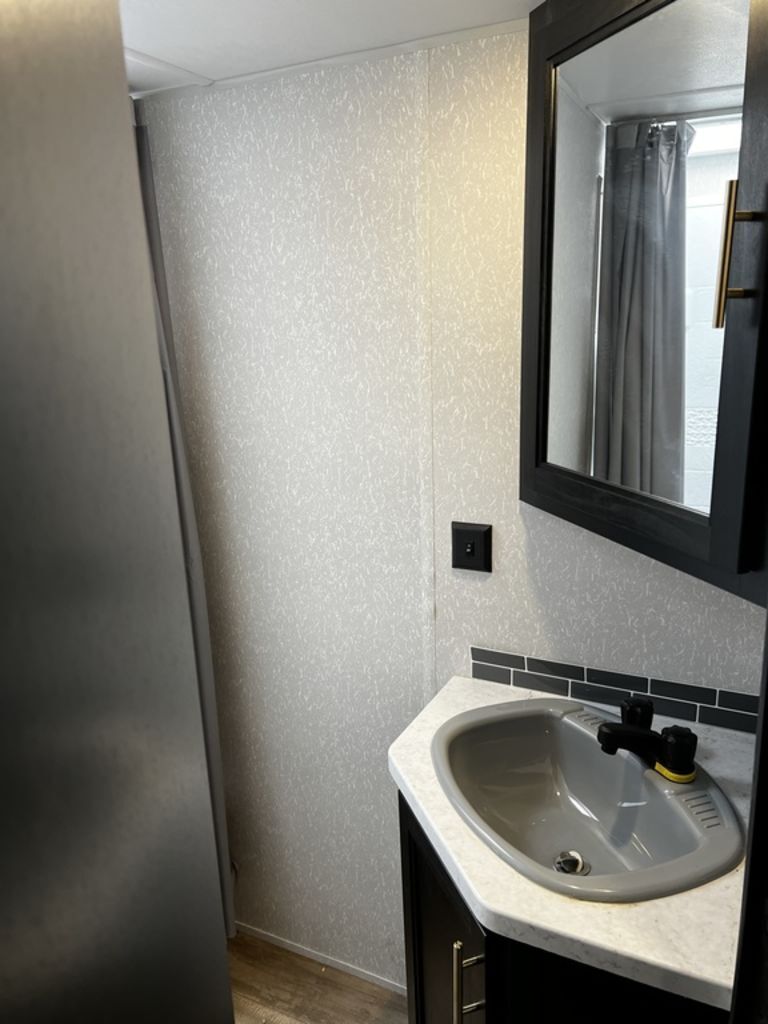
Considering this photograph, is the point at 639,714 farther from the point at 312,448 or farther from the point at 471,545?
the point at 312,448

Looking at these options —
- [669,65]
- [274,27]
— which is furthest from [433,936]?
[274,27]

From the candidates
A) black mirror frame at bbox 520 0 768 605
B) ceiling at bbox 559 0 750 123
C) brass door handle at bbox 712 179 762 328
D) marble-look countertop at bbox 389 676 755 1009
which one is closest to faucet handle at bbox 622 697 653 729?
marble-look countertop at bbox 389 676 755 1009

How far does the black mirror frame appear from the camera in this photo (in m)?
Answer: 0.76

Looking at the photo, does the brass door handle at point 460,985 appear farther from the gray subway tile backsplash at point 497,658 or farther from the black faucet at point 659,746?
the gray subway tile backsplash at point 497,658

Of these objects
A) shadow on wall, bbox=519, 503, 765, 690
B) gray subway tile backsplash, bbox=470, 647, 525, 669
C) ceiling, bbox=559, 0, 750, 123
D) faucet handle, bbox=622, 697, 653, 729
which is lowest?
gray subway tile backsplash, bbox=470, 647, 525, 669

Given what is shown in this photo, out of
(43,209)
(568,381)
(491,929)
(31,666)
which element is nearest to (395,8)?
(568,381)

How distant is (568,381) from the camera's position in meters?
1.23

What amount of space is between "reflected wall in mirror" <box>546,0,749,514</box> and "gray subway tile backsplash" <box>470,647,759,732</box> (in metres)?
0.45

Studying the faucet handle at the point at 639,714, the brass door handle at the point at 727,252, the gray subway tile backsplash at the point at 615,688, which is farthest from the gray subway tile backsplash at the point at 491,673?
the brass door handle at the point at 727,252

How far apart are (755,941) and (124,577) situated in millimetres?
519

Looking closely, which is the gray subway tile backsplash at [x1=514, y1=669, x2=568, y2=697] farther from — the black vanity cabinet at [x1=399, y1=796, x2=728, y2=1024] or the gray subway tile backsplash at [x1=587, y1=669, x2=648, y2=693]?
the black vanity cabinet at [x1=399, y1=796, x2=728, y2=1024]

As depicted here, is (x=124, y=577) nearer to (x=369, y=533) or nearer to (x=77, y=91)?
(x=77, y=91)

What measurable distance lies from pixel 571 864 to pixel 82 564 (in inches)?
42.2

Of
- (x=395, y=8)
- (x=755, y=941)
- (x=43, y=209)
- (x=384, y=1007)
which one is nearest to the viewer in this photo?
(x=43, y=209)
